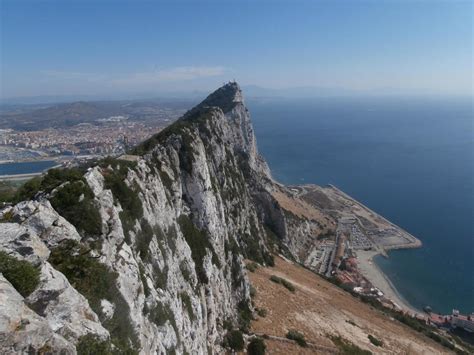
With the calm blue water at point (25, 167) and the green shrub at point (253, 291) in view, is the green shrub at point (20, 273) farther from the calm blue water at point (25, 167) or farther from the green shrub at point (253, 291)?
the calm blue water at point (25, 167)

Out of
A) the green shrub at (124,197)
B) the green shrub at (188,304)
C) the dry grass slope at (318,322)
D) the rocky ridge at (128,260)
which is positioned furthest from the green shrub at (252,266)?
the green shrub at (124,197)

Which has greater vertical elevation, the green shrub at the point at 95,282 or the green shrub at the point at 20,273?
the green shrub at the point at 20,273

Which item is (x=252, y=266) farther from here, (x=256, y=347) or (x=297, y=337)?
(x=256, y=347)

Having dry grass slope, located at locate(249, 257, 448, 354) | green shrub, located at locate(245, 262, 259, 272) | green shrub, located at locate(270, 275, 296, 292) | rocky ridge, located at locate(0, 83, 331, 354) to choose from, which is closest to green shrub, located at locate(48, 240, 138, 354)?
rocky ridge, located at locate(0, 83, 331, 354)

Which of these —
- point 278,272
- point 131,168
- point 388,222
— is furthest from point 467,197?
point 131,168

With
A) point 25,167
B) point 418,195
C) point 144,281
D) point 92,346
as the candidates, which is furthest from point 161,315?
point 418,195

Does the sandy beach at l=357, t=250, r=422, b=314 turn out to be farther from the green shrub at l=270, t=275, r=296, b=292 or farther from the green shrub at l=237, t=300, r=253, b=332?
the green shrub at l=237, t=300, r=253, b=332

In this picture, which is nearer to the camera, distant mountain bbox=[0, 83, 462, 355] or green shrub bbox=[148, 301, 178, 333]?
distant mountain bbox=[0, 83, 462, 355]
